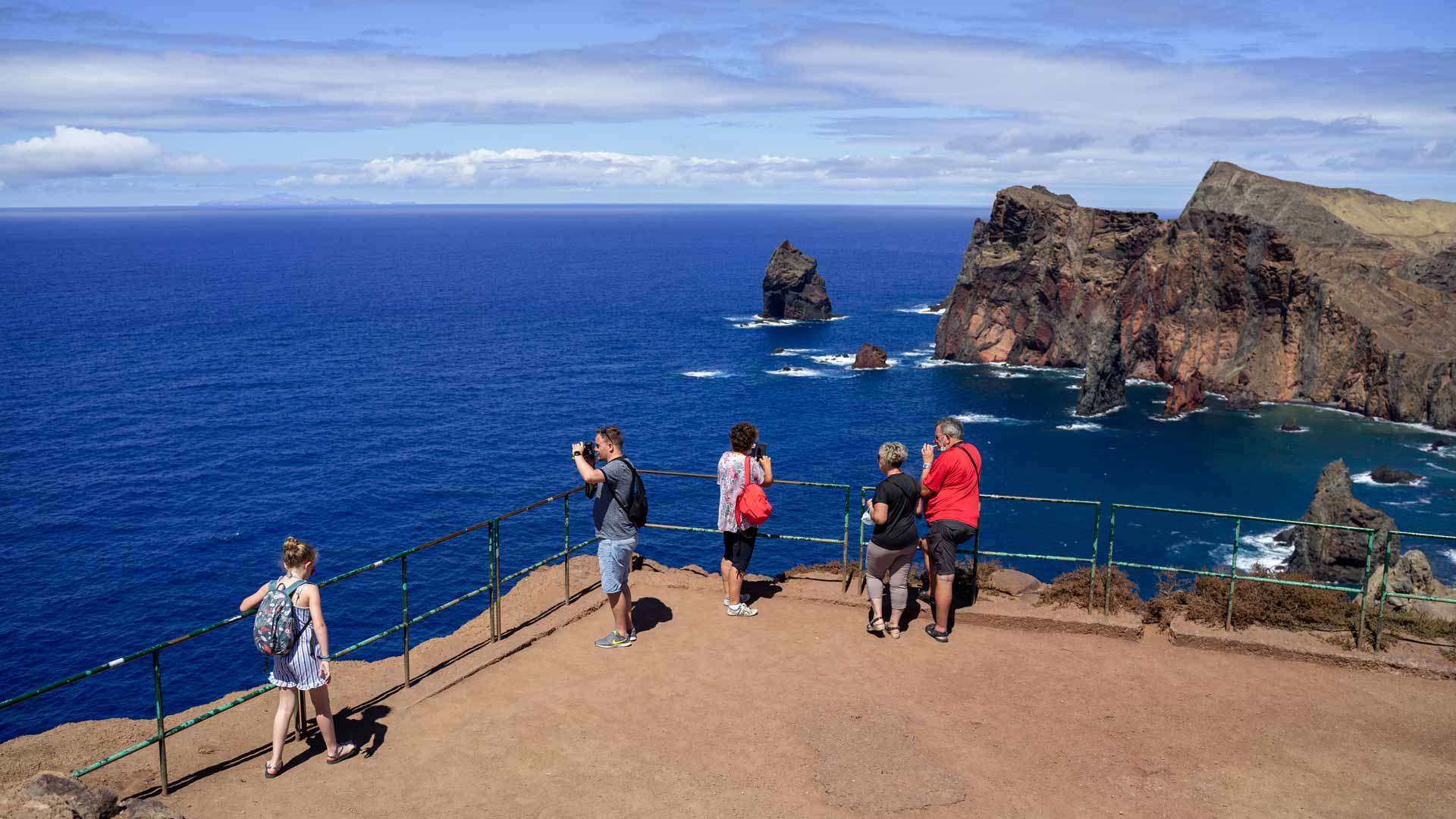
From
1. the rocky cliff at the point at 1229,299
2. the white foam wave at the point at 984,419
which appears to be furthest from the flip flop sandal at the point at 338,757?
the rocky cliff at the point at 1229,299

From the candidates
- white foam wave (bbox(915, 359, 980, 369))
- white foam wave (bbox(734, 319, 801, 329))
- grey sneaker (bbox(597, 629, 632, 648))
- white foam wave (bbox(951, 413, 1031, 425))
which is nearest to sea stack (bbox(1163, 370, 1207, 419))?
white foam wave (bbox(951, 413, 1031, 425))

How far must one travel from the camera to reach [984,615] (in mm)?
12164

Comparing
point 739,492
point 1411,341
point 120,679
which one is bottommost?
point 120,679

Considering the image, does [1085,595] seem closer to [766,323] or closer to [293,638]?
[293,638]

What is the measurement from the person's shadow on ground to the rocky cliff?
254ft

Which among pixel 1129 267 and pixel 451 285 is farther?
pixel 451 285

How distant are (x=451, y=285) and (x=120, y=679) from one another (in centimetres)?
13078

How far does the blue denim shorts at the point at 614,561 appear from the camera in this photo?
35.9 ft

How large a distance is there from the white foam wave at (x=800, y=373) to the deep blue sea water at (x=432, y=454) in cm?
59

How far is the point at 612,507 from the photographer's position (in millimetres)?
11008

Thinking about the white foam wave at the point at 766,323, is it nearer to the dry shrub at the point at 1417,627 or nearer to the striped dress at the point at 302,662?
the dry shrub at the point at 1417,627

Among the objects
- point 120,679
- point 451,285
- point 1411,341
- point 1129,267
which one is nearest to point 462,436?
point 120,679

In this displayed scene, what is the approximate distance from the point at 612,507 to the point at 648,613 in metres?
2.11

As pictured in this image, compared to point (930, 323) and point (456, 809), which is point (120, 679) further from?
point (930, 323)
